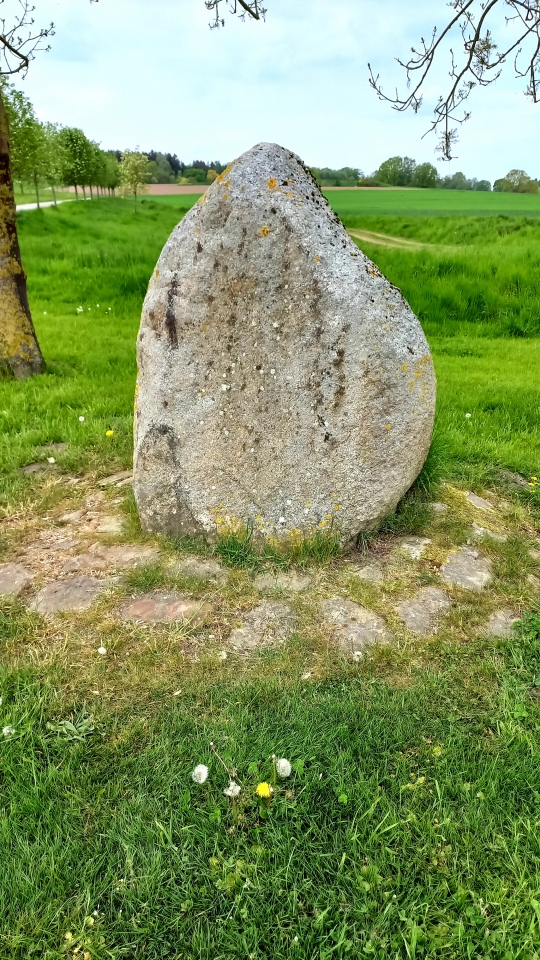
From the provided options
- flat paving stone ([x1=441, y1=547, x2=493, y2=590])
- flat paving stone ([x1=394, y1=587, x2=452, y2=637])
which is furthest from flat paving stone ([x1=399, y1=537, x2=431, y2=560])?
flat paving stone ([x1=394, y1=587, x2=452, y2=637])

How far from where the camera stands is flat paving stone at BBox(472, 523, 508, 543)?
4.05 m

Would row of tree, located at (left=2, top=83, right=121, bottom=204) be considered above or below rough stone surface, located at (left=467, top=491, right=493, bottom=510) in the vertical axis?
above

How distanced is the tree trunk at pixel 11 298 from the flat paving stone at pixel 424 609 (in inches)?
198

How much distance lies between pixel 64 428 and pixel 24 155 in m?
24.7

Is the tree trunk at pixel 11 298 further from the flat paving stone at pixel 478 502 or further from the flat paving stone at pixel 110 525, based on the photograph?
the flat paving stone at pixel 478 502

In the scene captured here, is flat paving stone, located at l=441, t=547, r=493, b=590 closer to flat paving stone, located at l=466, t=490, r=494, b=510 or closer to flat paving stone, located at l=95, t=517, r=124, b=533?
flat paving stone, located at l=466, t=490, r=494, b=510

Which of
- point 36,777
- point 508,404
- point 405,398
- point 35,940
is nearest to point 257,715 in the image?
point 36,777

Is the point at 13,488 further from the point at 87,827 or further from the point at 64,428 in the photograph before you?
the point at 87,827

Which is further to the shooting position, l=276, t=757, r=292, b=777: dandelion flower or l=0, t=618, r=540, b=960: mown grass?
l=276, t=757, r=292, b=777: dandelion flower

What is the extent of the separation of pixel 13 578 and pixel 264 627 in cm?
152

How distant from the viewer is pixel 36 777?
2.38 metres

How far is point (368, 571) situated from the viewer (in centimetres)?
366

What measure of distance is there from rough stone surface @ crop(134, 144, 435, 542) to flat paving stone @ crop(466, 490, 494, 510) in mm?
999

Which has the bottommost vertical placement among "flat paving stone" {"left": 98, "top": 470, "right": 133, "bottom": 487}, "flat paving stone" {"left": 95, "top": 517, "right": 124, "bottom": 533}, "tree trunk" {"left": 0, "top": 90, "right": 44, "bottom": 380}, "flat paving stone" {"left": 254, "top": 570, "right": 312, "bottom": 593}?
"flat paving stone" {"left": 254, "top": 570, "right": 312, "bottom": 593}
